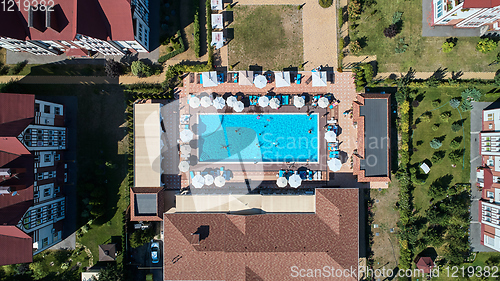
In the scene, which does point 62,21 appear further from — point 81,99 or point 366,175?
point 366,175

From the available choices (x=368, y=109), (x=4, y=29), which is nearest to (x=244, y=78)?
(x=368, y=109)

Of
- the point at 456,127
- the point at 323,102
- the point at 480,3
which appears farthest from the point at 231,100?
the point at 480,3

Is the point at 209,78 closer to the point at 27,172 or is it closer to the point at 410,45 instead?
the point at 27,172

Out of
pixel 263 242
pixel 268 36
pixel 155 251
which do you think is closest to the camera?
pixel 263 242

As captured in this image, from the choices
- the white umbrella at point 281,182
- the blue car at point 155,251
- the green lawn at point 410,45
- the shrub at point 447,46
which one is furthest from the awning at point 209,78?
the shrub at point 447,46

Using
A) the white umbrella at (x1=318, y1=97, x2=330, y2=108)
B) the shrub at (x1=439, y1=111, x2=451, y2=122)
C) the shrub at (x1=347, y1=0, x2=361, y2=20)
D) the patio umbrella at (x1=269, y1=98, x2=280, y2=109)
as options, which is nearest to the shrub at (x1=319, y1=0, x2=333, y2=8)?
the shrub at (x1=347, y1=0, x2=361, y2=20)

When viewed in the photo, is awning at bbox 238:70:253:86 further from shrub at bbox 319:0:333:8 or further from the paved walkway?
shrub at bbox 319:0:333:8
